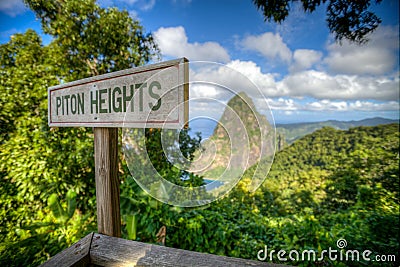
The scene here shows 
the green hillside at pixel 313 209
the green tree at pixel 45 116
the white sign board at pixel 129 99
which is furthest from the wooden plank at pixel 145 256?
the green tree at pixel 45 116

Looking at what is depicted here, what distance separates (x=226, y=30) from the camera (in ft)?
9.41

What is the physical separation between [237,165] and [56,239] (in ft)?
7.90

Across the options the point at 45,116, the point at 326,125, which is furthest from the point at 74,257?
the point at 326,125

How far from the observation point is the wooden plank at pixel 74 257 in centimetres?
77

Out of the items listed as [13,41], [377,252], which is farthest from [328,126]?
[13,41]

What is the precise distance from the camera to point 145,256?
0.78 m

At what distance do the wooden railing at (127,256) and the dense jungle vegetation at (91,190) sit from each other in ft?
2.83

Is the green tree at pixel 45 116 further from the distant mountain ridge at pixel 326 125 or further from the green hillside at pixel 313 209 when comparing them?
the distant mountain ridge at pixel 326 125

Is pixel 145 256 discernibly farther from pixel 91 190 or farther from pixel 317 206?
pixel 317 206

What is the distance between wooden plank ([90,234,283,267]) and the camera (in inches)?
27.7

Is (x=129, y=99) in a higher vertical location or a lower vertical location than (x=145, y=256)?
higher

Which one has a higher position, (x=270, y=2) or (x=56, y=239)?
(x=270, y=2)

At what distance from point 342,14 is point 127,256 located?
2704mm

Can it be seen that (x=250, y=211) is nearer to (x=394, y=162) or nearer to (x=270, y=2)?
(x=394, y=162)
